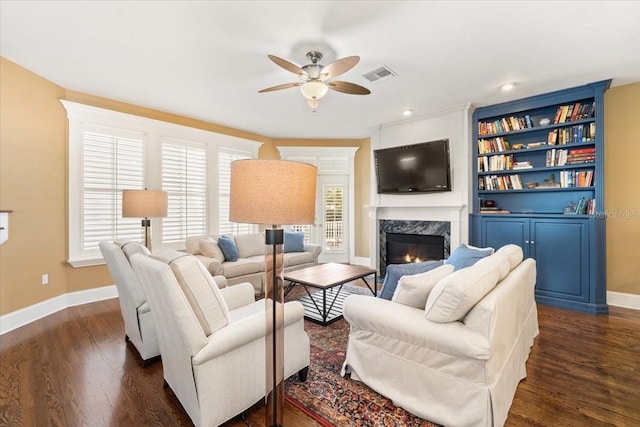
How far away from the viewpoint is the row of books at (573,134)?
357cm

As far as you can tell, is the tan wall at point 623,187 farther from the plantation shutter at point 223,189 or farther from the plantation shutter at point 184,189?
the plantation shutter at point 184,189

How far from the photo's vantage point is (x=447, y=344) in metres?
1.58

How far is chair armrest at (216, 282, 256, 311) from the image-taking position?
220cm

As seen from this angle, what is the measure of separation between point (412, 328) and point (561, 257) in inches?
125

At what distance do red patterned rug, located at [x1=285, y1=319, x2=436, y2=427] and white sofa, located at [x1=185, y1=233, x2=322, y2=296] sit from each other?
188cm

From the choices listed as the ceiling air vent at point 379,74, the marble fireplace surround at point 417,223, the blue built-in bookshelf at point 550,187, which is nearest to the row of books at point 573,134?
the blue built-in bookshelf at point 550,187

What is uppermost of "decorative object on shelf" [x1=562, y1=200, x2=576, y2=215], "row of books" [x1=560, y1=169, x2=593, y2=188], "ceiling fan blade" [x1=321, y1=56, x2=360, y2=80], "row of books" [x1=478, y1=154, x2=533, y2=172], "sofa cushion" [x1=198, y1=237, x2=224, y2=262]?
"ceiling fan blade" [x1=321, y1=56, x2=360, y2=80]

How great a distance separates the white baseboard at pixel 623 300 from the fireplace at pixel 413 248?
198cm

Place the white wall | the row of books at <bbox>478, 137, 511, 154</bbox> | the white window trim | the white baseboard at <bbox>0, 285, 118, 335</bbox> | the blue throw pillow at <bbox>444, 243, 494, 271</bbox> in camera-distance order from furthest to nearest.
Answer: the white wall
the row of books at <bbox>478, 137, 511, 154</bbox>
the white window trim
the white baseboard at <bbox>0, 285, 118, 335</bbox>
the blue throw pillow at <bbox>444, 243, 494, 271</bbox>

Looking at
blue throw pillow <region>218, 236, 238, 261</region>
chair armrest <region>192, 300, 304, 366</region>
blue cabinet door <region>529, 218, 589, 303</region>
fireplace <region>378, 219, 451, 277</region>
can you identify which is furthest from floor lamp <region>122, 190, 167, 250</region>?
blue cabinet door <region>529, 218, 589, 303</region>

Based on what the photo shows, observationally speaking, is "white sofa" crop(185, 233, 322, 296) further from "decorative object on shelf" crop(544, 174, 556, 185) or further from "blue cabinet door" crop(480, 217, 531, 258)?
"decorative object on shelf" crop(544, 174, 556, 185)

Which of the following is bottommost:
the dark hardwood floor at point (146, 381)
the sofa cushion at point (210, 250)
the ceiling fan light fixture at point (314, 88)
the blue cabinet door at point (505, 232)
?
the dark hardwood floor at point (146, 381)

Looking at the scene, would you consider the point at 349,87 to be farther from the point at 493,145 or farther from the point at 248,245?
the point at 248,245

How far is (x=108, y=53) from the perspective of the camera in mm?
2820
